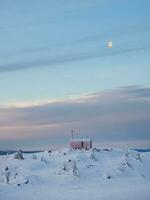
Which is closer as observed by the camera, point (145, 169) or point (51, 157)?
point (145, 169)

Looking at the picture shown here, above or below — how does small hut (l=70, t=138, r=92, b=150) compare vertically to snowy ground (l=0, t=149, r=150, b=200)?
above

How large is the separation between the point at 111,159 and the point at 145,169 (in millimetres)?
3760

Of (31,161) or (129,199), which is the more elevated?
(31,161)

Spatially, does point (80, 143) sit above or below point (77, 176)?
above

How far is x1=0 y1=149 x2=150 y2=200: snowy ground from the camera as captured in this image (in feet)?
125

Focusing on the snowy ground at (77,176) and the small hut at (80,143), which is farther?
the small hut at (80,143)

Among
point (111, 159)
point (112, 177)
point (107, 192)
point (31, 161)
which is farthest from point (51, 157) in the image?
point (107, 192)

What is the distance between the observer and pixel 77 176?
42844 mm

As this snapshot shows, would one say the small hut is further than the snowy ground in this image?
Yes

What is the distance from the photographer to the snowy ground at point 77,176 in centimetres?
3797

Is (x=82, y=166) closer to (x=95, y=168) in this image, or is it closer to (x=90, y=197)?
(x=95, y=168)

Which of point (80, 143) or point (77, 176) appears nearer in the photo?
point (77, 176)

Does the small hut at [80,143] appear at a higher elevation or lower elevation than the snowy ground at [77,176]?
higher

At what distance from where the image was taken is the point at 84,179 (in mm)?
42531
